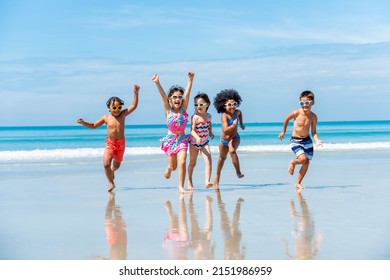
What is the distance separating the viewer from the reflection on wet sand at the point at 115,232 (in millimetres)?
5414

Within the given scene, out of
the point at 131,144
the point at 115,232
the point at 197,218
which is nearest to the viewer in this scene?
the point at 115,232

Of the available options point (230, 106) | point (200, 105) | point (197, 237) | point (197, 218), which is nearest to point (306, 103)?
point (230, 106)

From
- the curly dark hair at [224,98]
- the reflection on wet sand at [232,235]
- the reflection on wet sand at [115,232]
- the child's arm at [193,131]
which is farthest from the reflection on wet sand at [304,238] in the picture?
the curly dark hair at [224,98]

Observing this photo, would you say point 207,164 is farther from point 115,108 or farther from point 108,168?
point 115,108

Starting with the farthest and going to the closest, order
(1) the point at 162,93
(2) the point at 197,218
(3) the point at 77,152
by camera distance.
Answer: (3) the point at 77,152 → (1) the point at 162,93 → (2) the point at 197,218

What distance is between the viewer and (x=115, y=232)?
630 cm

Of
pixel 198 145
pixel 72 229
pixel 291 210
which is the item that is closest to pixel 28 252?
pixel 72 229

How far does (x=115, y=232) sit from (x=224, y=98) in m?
4.29

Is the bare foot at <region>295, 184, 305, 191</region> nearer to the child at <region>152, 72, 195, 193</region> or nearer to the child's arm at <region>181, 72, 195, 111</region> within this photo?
the child at <region>152, 72, 195, 193</region>

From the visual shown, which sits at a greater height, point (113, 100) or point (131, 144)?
point (113, 100)

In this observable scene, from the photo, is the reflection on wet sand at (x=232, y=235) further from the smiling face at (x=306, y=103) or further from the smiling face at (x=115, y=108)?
the smiling face at (x=115, y=108)

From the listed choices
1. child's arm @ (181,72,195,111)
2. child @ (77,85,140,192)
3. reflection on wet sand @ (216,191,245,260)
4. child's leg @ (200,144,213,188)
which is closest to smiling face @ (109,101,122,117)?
child @ (77,85,140,192)

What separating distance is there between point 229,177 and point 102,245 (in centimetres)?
626

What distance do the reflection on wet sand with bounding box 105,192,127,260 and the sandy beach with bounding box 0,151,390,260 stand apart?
10mm
